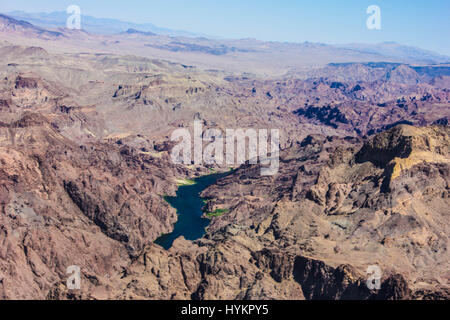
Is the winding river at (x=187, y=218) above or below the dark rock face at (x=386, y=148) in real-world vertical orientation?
below

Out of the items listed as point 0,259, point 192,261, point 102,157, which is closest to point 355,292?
point 192,261

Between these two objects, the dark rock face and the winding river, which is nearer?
the dark rock face

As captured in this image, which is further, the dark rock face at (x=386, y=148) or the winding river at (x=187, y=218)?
the winding river at (x=187, y=218)

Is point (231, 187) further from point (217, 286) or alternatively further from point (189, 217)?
point (217, 286)

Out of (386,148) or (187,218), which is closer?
(386,148)

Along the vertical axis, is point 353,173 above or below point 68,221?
above

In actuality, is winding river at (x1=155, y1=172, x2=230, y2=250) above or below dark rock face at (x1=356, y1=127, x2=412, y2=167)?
below

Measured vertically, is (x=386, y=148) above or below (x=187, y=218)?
above

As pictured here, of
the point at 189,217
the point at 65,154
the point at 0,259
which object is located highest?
the point at 65,154
